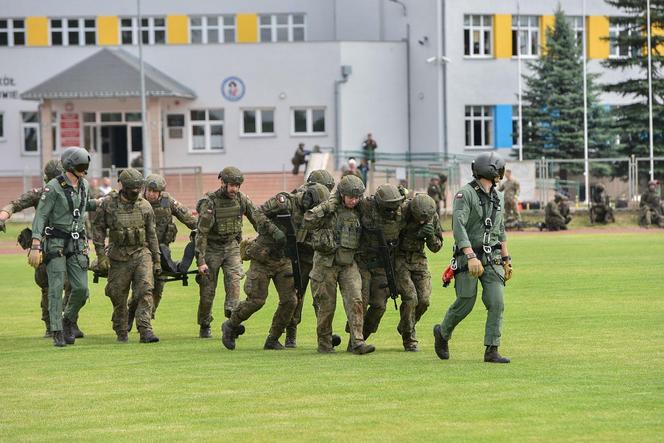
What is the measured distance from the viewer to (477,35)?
6178 cm

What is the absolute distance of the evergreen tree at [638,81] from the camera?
52500 millimetres

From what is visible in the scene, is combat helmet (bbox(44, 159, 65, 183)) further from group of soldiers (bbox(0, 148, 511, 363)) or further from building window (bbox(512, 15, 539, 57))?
building window (bbox(512, 15, 539, 57))

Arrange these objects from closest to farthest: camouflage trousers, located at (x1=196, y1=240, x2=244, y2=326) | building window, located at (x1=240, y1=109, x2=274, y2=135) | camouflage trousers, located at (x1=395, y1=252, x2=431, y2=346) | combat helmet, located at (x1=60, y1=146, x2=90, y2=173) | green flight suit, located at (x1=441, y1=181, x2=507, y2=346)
A: green flight suit, located at (x1=441, y1=181, x2=507, y2=346), camouflage trousers, located at (x1=395, y1=252, x2=431, y2=346), combat helmet, located at (x1=60, y1=146, x2=90, y2=173), camouflage trousers, located at (x1=196, y1=240, x2=244, y2=326), building window, located at (x1=240, y1=109, x2=274, y2=135)

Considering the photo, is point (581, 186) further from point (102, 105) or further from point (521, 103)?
point (102, 105)

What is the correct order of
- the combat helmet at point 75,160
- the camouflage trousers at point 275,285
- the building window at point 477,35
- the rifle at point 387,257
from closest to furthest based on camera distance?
1. the rifle at point 387,257
2. the camouflage trousers at point 275,285
3. the combat helmet at point 75,160
4. the building window at point 477,35

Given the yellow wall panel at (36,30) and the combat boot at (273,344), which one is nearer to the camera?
the combat boot at (273,344)

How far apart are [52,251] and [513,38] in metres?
47.9

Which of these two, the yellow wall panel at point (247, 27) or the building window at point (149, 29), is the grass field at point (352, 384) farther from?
the yellow wall panel at point (247, 27)

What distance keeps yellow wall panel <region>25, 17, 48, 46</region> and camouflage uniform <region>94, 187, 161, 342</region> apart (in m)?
49.9

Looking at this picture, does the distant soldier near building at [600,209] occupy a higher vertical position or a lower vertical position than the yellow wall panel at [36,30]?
lower

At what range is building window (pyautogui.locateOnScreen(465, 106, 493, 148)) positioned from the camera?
6200 cm

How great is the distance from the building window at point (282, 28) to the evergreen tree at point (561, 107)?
13.6m

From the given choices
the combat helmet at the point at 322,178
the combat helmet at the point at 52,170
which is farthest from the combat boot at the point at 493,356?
the combat helmet at the point at 52,170

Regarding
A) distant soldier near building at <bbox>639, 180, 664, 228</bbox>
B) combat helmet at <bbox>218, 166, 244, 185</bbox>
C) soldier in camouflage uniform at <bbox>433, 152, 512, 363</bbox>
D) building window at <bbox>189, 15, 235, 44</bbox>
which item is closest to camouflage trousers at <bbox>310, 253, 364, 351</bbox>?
soldier in camouflage uniform at <bbox>433, 152, 512, 363</bbox>
